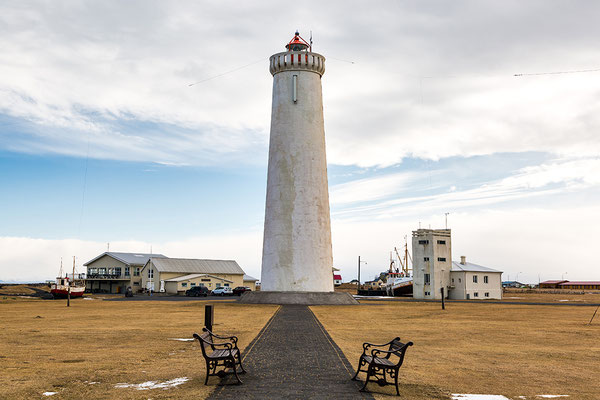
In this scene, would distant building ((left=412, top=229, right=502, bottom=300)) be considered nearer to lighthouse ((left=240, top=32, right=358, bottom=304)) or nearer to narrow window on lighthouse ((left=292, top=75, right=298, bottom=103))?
lighthouse ((left=240, top=32, right=358, bottom=304))

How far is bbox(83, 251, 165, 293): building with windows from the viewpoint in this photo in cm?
8225

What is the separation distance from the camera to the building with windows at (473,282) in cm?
6209

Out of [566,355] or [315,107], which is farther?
[315,107]

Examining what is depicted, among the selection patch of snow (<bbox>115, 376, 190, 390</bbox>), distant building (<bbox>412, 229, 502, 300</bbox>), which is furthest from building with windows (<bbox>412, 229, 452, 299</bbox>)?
patch of snow (<bbox>115, 376, 190, 390</bbox>)

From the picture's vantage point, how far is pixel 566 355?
→ 1579 centimetres

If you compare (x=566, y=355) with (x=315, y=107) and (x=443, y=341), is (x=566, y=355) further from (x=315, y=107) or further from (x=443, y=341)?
(x=315, y=107)

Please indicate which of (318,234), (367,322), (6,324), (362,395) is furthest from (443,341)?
(318,234)

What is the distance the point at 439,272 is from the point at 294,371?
5322 cm

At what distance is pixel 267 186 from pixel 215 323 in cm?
1973

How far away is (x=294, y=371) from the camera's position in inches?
472

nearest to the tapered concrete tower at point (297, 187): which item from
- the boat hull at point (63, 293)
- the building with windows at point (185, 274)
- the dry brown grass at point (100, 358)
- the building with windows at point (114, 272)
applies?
the dry brown grass at point (100, 358)

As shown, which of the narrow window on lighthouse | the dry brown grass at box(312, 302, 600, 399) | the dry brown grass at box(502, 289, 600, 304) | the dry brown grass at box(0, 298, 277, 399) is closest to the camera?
the dry brown grass at box(0, 298, 277, 399)

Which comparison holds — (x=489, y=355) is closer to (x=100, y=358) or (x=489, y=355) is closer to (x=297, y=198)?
(x=100, y=358)

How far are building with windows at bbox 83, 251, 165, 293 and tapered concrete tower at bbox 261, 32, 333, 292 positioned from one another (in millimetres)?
45182
